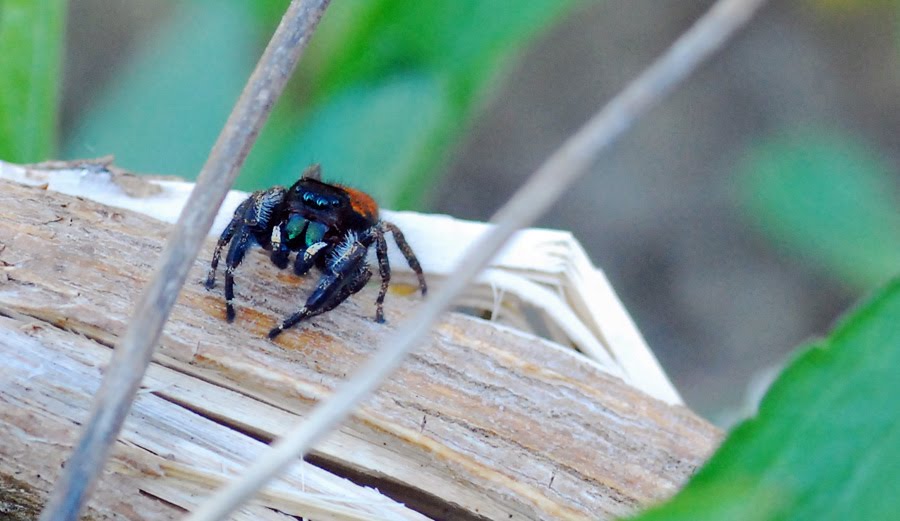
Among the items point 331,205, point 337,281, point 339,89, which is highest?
point 339,89

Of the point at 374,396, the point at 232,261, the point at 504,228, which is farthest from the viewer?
the point at 232,261

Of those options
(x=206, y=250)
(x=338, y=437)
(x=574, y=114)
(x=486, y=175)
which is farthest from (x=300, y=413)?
(x=574, y=114)

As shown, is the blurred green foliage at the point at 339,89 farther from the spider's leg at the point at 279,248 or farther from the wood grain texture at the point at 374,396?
the wood grain texture at the point at 374,396

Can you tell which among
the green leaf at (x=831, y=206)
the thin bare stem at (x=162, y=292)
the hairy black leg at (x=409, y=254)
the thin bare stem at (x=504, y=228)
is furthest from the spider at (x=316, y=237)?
the green leaf at (x=831, y=206)

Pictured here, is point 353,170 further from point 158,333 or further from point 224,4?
point 158,333

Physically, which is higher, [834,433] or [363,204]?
[363,204]

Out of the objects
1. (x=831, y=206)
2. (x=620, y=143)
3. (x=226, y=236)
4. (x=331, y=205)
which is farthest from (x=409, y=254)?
(x=620, y=143)

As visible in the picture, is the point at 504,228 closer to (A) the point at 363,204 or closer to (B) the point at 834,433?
(B) the point at 834,433
